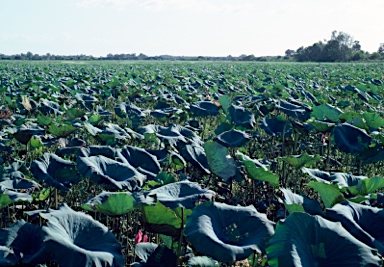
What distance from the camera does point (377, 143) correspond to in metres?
4.49

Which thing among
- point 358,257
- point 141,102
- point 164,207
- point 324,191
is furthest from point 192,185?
point 141,102

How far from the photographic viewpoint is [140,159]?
3535 mm

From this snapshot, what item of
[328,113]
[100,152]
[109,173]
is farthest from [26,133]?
[328,113]

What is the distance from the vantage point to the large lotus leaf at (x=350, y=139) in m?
4.38

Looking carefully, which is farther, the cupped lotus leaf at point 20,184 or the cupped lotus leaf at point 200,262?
the cupped lotus leaf at point 20,184

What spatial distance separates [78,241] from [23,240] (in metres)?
0.35

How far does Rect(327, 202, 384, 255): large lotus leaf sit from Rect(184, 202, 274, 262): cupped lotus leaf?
0.34 m

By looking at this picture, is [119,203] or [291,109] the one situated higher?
[291,109]

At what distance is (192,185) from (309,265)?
1.01 metres

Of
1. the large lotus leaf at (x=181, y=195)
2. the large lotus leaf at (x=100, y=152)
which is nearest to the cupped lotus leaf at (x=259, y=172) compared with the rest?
the large lotus leaf at (x=181, y=195)

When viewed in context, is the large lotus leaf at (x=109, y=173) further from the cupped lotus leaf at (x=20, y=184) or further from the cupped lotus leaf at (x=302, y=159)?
the cupped lotus leaf at (x=302, y=159)

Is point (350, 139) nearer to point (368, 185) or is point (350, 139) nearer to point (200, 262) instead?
point (368, 185)

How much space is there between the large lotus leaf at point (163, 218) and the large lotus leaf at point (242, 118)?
3.33 m

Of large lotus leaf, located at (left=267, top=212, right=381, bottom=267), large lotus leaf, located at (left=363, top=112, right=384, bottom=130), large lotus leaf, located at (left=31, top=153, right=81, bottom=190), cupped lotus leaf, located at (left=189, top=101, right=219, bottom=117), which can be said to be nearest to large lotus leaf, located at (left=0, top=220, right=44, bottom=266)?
large lotus leaf, located at (left=31, top=153, right=81, bottom=190)
